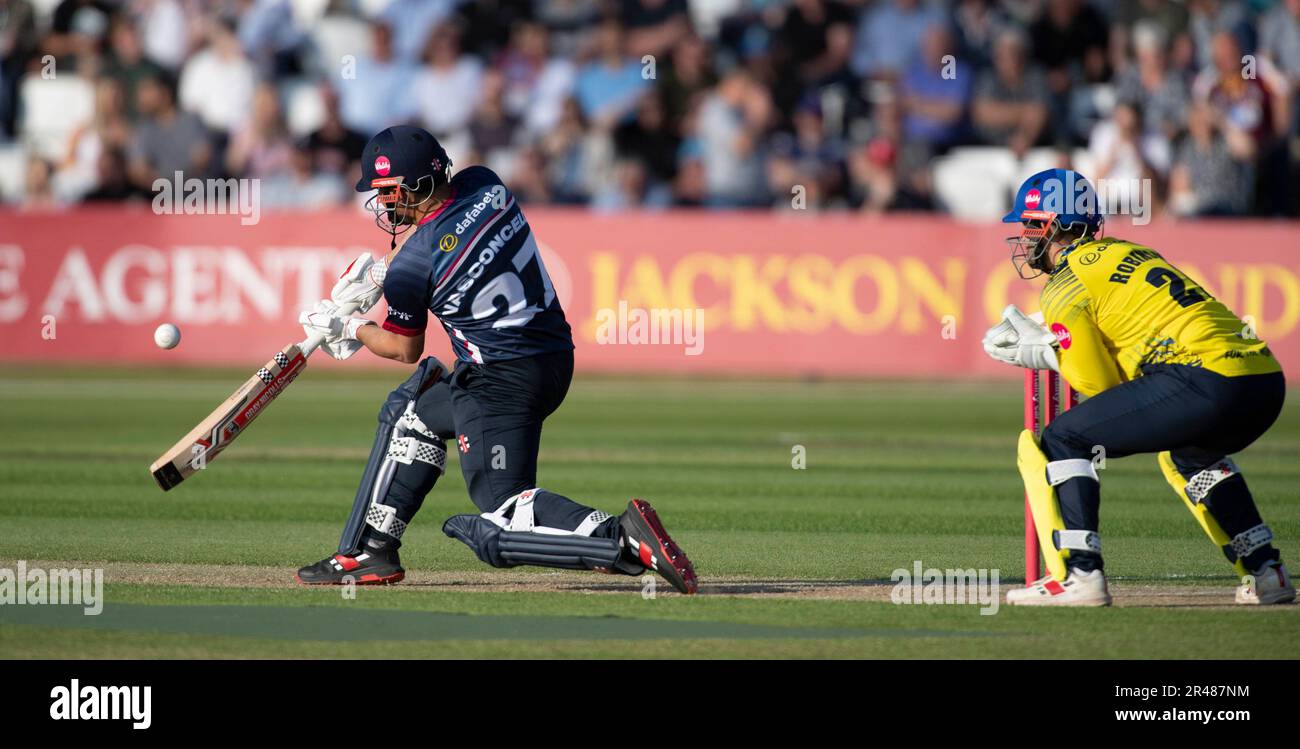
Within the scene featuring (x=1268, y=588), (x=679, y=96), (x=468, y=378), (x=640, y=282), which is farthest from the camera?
(x=679, y=96)

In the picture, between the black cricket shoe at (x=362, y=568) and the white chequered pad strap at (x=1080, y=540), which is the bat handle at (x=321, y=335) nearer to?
the black cricket shoe at (x=362, y=568)

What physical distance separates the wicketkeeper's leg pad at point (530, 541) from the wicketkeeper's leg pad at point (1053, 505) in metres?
1.89

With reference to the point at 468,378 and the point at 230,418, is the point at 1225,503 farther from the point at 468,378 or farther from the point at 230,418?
the point at 230,418

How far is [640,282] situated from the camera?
22.2 meters

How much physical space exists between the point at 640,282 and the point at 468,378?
1340cm

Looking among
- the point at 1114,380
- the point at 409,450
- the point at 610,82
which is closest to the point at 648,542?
the point at 409,450

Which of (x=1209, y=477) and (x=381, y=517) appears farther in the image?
(x=381, y=517)

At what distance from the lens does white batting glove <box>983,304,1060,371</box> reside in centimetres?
829

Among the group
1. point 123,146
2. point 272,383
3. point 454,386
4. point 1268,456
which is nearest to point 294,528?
point 272,383

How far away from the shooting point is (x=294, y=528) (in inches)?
443

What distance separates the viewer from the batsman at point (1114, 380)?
8.21m

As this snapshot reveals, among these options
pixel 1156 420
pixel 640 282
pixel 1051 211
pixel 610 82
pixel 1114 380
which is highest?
pixel 610 82

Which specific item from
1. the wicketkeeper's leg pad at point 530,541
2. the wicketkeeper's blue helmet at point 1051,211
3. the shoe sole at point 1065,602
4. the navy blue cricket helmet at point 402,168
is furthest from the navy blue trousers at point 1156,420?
the navy blue cricket helmet at point 402,168

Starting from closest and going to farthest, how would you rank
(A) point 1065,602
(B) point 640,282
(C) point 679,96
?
1. (A) point 1065,602
2. (B) point 640,282
3. (C) point 679,96
